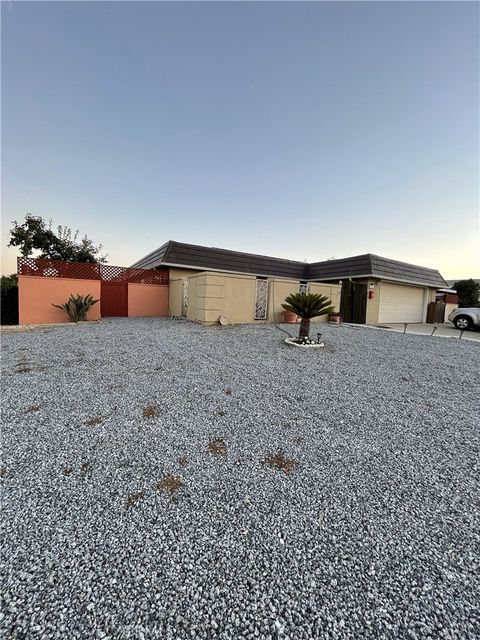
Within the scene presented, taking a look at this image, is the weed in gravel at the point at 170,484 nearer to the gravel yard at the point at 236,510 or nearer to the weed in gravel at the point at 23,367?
the gravel yard at the point at 236,510

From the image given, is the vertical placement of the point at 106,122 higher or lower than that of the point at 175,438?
higher

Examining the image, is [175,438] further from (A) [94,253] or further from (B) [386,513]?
(A) [94,253]

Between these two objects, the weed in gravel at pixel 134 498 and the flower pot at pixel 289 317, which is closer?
the weed in gravel at pixel 134 498

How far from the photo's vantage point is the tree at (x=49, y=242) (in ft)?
47.2

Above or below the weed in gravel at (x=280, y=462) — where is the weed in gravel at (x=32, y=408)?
above

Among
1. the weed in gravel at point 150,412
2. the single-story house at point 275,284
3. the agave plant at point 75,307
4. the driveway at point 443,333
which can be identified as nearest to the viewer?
the weed in gravel at point 150,412

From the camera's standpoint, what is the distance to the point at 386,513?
1.77 meters

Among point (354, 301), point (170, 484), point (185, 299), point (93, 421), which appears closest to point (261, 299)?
point (185, 299)

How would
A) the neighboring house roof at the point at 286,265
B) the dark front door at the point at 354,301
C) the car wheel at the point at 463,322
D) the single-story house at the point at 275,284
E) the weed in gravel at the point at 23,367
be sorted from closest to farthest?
the weed in gravel at the point at 23,367
the single-story house at the point at 275,284
the car wheel at the point at 463,322
the neighboring house roof at the point at 286,265
the dark front door at the point at 354,301

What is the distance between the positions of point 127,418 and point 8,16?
1013cm

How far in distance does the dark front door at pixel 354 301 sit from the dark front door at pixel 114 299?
11.1m

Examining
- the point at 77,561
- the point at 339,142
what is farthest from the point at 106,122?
the point at 77,561

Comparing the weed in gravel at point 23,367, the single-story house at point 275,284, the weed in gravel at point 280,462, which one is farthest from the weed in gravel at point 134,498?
the single-story house at point 275,284

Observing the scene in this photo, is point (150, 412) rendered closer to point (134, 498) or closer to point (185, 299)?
point (134, 498)
